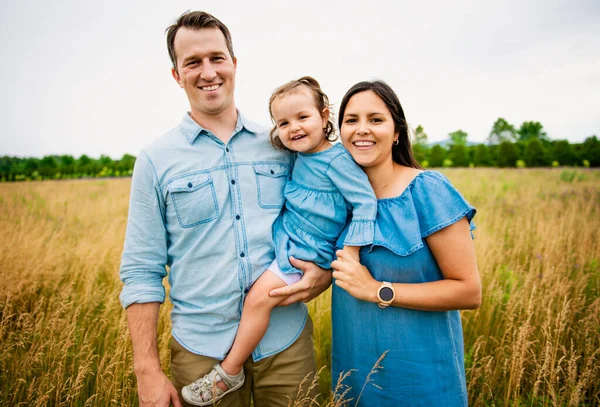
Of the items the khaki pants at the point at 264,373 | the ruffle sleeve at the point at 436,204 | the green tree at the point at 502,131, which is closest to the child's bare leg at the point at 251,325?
the khaki pants at the point at 264,373

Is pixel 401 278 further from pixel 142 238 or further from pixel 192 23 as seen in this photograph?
pixel 192 23

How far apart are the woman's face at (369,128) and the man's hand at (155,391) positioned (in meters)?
1.68

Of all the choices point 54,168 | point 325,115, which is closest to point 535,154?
point 325,115

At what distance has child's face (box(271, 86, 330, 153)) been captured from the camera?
7.06 ft

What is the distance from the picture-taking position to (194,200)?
1.84 metres

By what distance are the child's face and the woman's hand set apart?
871mm

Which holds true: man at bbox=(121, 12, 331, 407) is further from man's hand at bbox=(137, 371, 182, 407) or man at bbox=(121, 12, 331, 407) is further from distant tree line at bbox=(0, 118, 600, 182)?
distant tree line at bbox=(0, 118, 600, 182)

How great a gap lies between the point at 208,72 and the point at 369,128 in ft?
3.26

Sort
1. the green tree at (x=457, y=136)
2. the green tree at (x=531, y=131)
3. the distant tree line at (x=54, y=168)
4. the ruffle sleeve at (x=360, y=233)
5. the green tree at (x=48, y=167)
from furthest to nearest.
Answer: the green tree at (x=457, y=136) → the green tree at (x=531, y=131) → the green tree at (x=48, y=167) → the distant tree line at (x=54, y=168) → the ruffle sleeve at (x=360, y=233)

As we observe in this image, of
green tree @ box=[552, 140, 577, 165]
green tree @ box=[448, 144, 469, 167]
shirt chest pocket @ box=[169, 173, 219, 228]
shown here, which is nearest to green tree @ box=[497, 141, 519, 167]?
green tree @ box=[552, 140, 577, 165]

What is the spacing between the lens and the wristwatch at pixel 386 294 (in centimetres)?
159

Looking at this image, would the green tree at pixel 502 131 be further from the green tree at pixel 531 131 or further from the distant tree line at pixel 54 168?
the distant tree line at pixel 54 168

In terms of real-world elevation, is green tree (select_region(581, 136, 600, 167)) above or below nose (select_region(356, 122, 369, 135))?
above

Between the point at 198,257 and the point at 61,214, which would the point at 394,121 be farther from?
the point at 61,214
